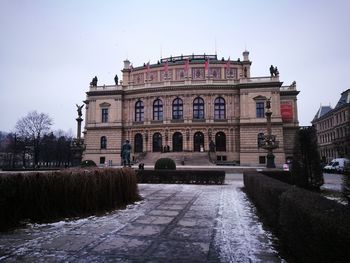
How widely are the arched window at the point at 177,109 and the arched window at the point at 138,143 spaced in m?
7.88

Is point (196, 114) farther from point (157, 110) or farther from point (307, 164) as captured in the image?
point (307, 164)

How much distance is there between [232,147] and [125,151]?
33.0m

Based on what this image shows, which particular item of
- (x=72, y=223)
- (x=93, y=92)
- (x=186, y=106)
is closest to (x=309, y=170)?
(x=72, y=223)

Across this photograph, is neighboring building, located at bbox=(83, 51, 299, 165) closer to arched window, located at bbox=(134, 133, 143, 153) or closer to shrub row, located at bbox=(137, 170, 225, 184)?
arched window, located at bbox=(134, 133, 143, 153)

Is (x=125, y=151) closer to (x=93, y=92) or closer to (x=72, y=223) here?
(x=72, y=223)

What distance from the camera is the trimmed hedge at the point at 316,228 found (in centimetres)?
335

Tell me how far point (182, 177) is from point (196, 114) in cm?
3476

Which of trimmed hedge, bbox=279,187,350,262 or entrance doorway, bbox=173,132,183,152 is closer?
trimmed hedge, bbox=279,187,350,262

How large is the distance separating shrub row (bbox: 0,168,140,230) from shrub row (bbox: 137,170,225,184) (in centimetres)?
1149

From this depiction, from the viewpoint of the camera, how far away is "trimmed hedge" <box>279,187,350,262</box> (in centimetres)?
335

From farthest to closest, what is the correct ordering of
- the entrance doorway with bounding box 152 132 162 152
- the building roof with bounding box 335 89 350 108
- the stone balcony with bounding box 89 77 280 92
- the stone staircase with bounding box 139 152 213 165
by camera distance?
the building roof with bounding box 335 89 350 108
the entrance doorway with bounding box 152 132 162 152
the stone balcony with bounding box 89 77 280 92
the stone staircase with bounding box 139 152 213 165

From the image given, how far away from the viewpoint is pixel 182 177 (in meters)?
23.4

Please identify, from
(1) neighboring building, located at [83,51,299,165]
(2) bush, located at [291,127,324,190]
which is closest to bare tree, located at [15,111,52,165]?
(1) neighboring building, located at [83,51,299,165]

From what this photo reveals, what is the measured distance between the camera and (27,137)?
59.7 metres
